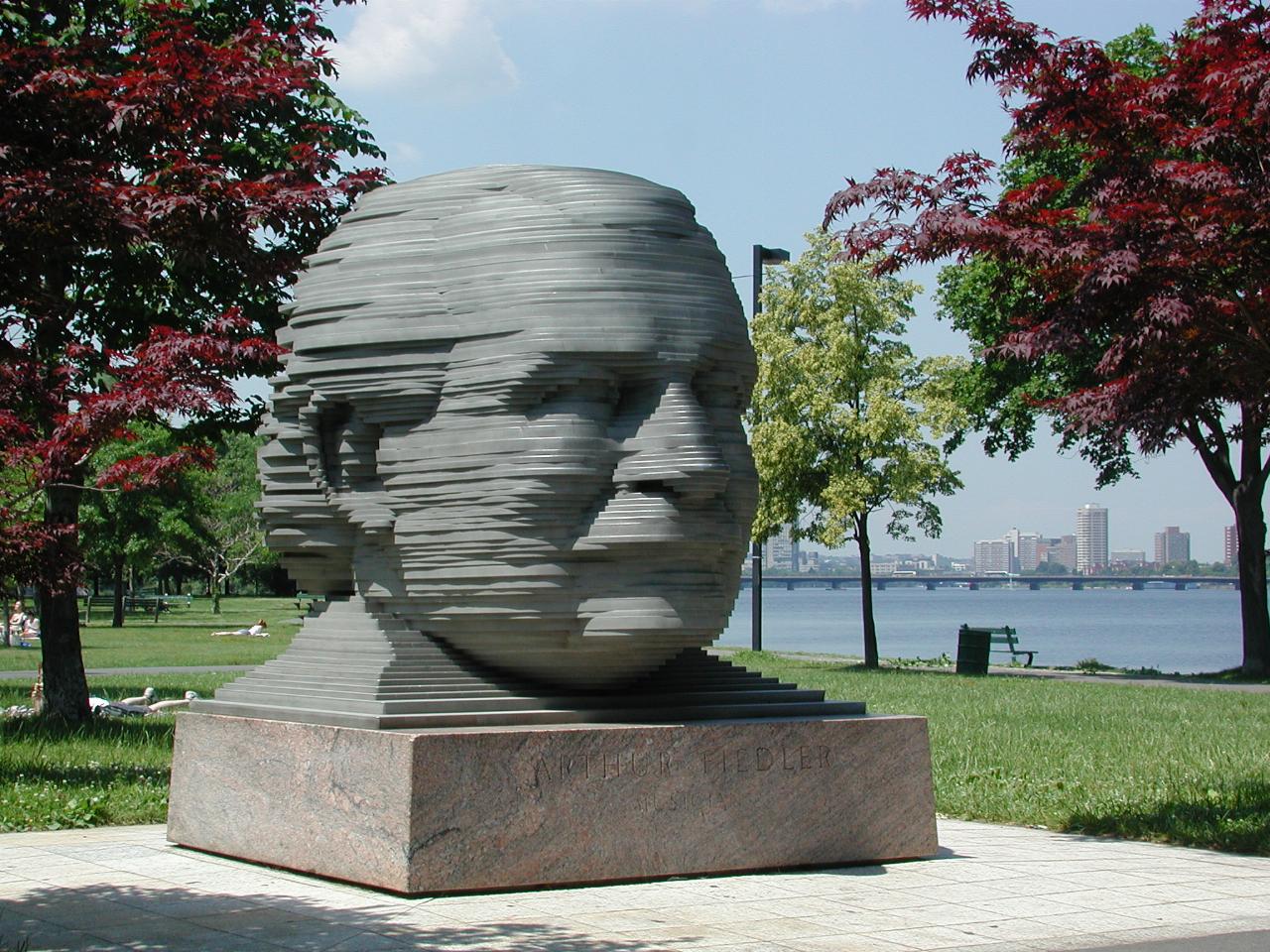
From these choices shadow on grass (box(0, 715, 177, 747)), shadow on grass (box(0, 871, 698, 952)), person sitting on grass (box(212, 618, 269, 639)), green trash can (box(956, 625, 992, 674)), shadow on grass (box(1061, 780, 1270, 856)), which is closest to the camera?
shadow on grass (box(0, 871, 698, 952))

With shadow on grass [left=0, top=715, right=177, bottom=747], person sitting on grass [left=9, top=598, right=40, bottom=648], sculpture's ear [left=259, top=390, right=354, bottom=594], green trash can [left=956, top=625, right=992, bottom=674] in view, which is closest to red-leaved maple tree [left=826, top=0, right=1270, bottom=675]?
sculpture's ear [left=259, top=390, right=354, bottom=594]

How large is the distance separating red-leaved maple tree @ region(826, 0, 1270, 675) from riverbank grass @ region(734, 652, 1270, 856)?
285cm

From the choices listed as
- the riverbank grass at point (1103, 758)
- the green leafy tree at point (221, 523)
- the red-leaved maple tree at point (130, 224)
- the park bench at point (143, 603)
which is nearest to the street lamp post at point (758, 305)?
the riverbank grass at point (1103, 758)

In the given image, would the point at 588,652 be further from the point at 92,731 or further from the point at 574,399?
the point at 92,731

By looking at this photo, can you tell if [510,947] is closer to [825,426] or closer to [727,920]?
[727,920]

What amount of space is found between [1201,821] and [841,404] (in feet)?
62.3

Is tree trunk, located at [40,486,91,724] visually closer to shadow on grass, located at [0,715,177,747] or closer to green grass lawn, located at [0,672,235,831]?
shadow on grass, located at [0,715,177,747]

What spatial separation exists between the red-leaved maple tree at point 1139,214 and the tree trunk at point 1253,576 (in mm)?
17431

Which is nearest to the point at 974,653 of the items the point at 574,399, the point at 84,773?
the point at 84,773

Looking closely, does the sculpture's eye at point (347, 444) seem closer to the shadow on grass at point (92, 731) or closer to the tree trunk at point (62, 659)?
the shadow on grass at point (92, 731)

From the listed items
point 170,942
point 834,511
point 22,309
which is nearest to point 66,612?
point 22,309

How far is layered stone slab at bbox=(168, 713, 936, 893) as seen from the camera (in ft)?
26.9

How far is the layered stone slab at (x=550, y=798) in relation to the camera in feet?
26.9

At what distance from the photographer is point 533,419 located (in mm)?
8711
